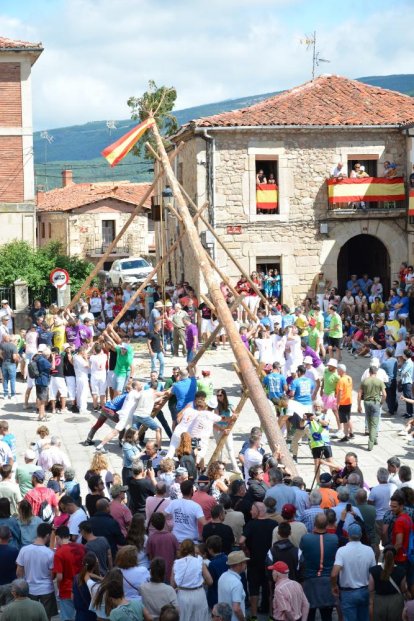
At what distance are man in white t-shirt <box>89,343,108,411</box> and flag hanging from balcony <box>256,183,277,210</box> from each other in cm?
1058

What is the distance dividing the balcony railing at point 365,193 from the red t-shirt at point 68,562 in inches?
811

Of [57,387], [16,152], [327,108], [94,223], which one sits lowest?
[57,387]

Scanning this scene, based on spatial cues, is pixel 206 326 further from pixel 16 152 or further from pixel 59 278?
pixel 16 152

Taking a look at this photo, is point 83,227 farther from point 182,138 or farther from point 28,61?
point 182,138

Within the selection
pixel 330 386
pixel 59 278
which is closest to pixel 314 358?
pixel 330 386

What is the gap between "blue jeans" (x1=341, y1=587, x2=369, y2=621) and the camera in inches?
396

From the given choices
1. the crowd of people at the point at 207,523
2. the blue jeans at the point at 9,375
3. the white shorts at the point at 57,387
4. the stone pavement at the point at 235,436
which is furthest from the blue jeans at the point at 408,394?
the blue jeans at the point at 9,375

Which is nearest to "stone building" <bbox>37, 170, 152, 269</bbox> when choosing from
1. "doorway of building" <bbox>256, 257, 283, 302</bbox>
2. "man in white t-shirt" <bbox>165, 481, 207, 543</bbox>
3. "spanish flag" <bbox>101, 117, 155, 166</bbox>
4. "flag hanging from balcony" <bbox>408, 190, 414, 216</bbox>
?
"doorway of building" <bbox>256, 257, 283, 302</bbox>

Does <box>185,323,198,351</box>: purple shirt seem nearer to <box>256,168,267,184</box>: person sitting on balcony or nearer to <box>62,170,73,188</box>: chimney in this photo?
<box>256,168,267,184</box>: person sitting on balcony

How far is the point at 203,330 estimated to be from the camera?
25.6 meters

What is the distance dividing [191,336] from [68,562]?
1328 centimetres

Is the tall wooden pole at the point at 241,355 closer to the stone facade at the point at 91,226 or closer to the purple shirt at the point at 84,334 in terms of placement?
the purple shirt at the point at 84,334

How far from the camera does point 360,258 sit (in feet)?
106

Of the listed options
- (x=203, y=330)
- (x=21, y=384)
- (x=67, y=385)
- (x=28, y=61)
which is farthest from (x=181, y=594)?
(x=28, y=61)
